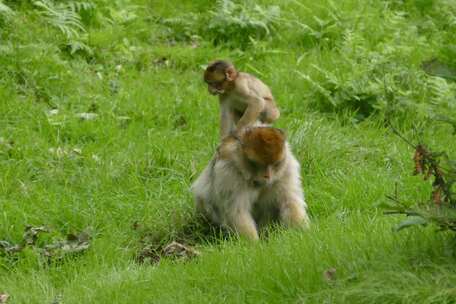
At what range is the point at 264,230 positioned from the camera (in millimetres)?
7344

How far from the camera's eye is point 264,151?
6.74 m

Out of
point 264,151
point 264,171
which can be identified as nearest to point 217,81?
point 264,171

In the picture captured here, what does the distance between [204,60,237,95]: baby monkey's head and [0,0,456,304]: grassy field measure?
0.72 m

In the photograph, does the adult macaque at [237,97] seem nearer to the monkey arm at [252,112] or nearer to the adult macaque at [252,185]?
the monkey arm at [252,112]

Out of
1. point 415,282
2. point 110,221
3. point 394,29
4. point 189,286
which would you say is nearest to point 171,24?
point 394,29

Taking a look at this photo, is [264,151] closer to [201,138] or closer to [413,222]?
[413,222]

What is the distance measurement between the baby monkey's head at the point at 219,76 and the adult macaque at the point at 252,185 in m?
1.50

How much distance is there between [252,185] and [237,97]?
6.30ft

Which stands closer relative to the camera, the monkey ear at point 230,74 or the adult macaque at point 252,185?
the adult macaque at point 252,185

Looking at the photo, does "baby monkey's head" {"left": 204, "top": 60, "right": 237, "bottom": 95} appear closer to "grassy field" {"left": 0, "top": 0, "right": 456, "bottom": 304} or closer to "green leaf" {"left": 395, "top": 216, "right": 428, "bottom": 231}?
"grassy field" {"left": 0, "top": 0, "right": 456, "bottom": 304}

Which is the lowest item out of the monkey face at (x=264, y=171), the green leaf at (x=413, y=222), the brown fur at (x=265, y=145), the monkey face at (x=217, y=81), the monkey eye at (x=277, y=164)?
the monkey face at (x=217, y=81)

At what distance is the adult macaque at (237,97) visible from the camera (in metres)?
8.81

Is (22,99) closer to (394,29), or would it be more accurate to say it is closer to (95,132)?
(95,132)

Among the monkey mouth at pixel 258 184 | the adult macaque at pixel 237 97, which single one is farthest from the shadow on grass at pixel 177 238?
the adult macaque at pixel 237 97
